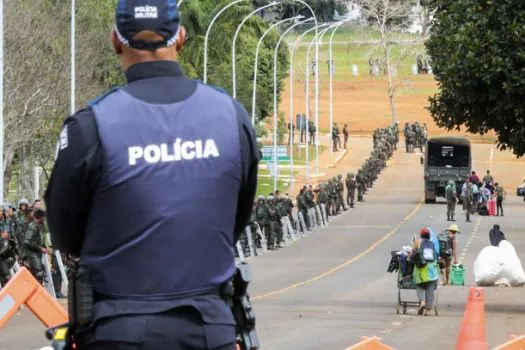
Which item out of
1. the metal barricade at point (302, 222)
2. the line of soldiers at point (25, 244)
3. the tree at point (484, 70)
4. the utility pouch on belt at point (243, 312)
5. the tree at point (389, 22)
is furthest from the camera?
the tree at point (389, 22)

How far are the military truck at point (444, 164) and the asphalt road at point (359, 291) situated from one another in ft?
3.70

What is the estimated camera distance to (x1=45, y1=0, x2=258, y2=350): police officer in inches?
187

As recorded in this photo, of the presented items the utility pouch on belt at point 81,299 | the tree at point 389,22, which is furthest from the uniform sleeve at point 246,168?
the tree at point 389,22

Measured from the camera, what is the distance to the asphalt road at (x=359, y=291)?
21.7m

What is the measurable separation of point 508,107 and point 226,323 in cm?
2559

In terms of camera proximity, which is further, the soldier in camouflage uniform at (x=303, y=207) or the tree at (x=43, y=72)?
the soldier in camouflage uniform at (x=303, y=207)

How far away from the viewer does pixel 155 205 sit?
187 inches

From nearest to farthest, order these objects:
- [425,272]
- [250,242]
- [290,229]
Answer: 1. [425,272]
2. [250,242]
3. [290,229]

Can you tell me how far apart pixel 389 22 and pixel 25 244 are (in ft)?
278

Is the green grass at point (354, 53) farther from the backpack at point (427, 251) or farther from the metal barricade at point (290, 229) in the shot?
the backpack at point (427, 251)

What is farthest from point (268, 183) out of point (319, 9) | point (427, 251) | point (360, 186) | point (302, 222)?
point (319, 9)

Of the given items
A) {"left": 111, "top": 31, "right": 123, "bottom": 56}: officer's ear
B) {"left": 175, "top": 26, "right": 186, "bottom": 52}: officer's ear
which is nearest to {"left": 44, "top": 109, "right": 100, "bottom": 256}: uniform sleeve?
{"left": 111, "top": 31, "right": 123, "bottom": 56}: officer's ear

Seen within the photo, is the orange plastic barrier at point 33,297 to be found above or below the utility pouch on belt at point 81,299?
below

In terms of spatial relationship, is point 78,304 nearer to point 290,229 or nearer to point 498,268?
point 498,268
